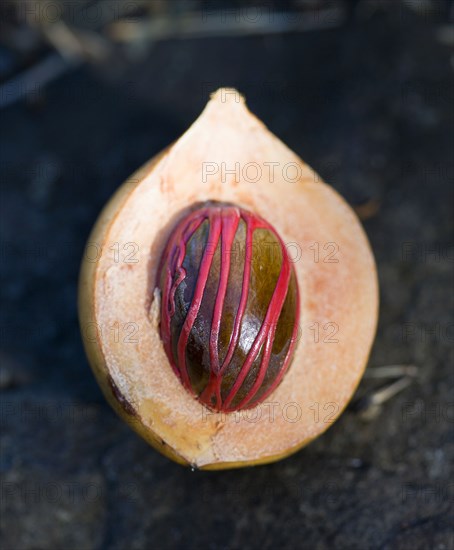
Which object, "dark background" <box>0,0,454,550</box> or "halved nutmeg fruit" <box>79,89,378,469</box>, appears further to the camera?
"dark background" <box>0,0,454,550</box>

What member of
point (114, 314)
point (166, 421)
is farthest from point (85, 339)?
point (166, 421)

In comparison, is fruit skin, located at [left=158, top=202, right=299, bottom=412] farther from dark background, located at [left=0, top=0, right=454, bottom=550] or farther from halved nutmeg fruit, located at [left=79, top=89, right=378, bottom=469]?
dark background, located at [left=0, top=0, right=454, bottom=550]

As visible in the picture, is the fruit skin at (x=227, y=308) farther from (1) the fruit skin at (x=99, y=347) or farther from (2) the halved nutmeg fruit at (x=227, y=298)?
(1) the fruit skin at (x=99, y=347)

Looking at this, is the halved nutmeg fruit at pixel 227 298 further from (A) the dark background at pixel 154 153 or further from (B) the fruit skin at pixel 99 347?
(A) the dark background at pixel 154 153

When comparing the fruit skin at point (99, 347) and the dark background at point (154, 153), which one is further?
the dark background at point (154, 153)

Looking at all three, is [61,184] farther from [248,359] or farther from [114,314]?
[248,359]

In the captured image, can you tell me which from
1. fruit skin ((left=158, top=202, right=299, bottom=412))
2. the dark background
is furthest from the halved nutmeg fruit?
the dark background

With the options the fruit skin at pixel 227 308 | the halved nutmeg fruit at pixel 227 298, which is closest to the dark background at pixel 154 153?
the halved nutmeg fruit at pixel 227 298

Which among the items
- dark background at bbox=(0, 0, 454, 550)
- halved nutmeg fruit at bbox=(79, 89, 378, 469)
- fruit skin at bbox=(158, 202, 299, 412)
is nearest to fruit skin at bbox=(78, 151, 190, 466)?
halved nutmeg fruit at bbox=(79, 89, 378, 469)
